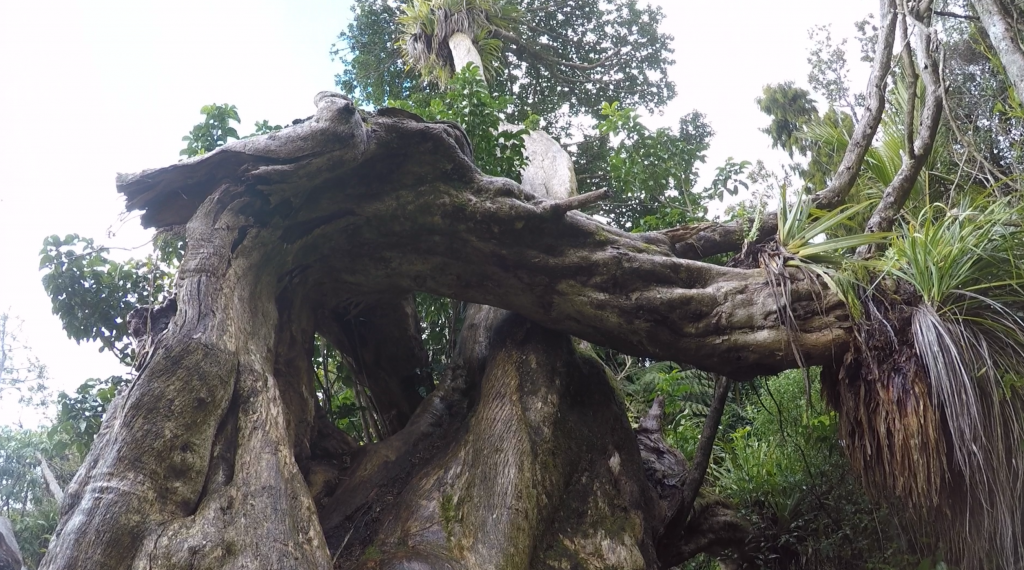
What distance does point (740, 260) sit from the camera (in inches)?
152

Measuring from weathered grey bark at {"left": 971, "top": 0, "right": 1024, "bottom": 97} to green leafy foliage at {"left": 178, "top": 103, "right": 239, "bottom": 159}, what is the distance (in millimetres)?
4651

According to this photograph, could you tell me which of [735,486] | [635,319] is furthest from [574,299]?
[735,486]

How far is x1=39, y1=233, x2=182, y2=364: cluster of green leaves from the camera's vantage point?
4.27 meters

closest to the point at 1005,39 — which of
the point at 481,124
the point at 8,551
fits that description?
the point at 481,124

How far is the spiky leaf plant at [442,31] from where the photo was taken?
8.56 meters

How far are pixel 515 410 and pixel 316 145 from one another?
5.32 feet

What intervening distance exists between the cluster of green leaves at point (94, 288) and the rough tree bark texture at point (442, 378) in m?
1.40

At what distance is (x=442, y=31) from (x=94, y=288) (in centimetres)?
564

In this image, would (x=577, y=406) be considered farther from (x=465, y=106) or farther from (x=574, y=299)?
(x=465, y=106)

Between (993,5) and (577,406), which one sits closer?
(993,5)

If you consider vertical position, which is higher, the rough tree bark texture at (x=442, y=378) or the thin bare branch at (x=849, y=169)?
the thin bare branch at (x=849, y=169)

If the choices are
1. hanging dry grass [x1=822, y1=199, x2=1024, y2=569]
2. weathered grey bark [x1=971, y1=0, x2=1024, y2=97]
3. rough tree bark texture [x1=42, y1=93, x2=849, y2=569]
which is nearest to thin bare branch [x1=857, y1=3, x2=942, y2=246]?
weathered grey bark [x1=971, y1=0, x2=1024, y2=97]

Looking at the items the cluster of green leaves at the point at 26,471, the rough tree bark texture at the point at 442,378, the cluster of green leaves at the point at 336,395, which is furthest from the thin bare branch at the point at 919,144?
the cluster of green leaves at the point at 26,471

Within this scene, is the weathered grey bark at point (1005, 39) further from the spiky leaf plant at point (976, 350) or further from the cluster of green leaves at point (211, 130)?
the cluster of green leaves at point (211, 130)
